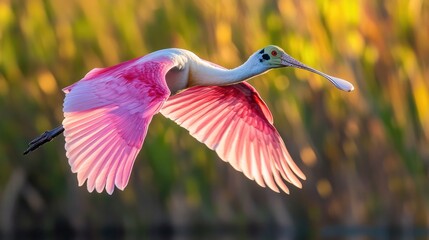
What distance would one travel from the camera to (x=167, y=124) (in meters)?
11.4

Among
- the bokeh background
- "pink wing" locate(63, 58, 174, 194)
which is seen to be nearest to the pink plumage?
"pink wing" locate(63, 58, 174, 194)

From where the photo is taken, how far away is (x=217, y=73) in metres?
7.61

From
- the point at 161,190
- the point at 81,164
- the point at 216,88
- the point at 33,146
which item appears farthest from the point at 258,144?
the point at 161,190

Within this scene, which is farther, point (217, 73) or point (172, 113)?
point (172, 113)

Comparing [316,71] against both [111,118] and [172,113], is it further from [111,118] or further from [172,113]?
[111,118]

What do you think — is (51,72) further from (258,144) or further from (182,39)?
(258,144)

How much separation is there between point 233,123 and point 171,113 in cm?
38

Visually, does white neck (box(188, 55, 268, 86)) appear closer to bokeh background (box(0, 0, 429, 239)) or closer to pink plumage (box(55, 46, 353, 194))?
pink plumage (box(55, 46, 353, 194))

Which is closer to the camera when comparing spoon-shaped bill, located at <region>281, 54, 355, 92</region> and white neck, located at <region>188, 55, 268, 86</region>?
spoon-shaped bill, located at <region>281, 54, 355, 92</region>

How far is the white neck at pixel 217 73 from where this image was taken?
756cm

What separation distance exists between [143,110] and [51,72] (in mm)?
4847

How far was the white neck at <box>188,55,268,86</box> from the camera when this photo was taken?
24.8 ft

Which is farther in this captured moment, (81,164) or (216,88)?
(216,88)

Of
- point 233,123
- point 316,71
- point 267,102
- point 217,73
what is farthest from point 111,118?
point 267,102
